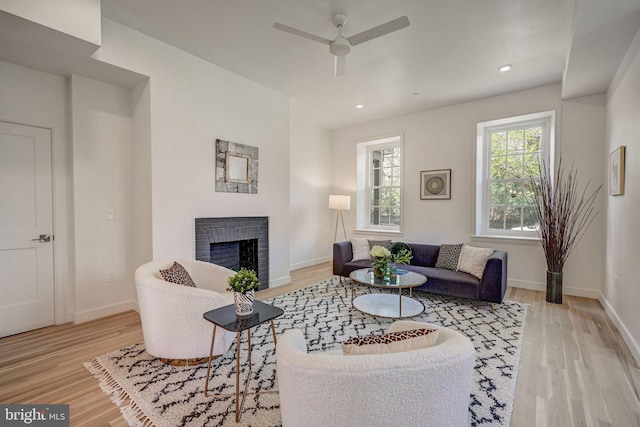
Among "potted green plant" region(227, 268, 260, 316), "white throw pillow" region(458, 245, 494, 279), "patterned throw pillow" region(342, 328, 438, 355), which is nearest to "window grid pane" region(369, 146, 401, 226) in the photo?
"white throw pillow" region(458, 245, 494, 279)

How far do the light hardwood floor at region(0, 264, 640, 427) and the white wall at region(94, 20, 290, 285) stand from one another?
103 cm

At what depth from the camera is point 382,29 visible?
235 cm

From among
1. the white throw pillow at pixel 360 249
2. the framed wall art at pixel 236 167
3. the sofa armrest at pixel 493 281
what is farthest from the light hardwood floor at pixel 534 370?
the white throw pillow at pixel 360 249

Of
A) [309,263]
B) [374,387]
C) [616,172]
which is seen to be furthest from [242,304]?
[309,263]

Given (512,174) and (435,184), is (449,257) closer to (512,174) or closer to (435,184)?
(435,184)

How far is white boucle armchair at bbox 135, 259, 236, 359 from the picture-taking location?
2094mm

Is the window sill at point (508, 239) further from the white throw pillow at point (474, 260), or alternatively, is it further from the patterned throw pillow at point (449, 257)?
the white throw pillow at point (474, 260)

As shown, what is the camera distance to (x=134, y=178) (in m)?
3.40

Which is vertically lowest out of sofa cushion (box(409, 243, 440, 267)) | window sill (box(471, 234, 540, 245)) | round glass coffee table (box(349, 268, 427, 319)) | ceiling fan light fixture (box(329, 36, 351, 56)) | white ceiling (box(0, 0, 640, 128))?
round glass coffee table (box(349, 268, 427, 319))

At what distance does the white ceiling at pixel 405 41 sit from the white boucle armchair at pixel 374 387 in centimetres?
269

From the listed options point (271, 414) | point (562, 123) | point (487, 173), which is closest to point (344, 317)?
point (271, 414)

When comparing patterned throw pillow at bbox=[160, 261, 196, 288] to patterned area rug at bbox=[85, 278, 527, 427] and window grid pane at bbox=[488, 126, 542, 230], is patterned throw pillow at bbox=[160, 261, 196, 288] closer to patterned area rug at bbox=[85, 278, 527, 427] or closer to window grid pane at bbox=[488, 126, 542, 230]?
patterned area rug at bbox=[85, 278, 527, 427]

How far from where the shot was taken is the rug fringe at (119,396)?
1690 mm

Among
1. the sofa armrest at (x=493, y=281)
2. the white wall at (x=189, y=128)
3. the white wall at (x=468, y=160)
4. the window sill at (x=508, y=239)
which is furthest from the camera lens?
the window sill at (x=508, y=239)
